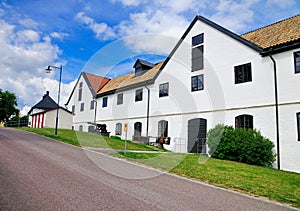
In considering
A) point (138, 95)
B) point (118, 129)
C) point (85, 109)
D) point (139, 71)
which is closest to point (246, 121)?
point (138, 95)

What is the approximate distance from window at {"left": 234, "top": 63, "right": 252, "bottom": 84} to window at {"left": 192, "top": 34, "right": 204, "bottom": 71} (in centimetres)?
313

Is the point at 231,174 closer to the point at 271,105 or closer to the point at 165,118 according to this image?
the point at 271,105

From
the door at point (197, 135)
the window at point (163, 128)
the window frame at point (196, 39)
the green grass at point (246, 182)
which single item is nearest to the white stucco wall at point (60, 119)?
the window at point (163, 128)

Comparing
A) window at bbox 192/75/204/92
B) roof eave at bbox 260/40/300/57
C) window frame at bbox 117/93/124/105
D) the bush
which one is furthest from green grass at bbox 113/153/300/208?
window frame at bbox 117/93/124/105

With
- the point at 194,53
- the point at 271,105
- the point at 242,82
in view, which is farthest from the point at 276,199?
the point at 194,53

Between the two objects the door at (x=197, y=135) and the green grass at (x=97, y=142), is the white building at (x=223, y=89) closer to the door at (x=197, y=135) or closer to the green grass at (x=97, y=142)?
the door at (x=197, y=135)

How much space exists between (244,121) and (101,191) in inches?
470

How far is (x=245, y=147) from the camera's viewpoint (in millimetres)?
13453

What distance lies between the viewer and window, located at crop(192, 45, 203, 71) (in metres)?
19.1

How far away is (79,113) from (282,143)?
28362 mm

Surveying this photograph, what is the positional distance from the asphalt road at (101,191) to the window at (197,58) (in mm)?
12162

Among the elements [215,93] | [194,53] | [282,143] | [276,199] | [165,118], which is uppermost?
[194,53]

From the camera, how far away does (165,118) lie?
848 inches

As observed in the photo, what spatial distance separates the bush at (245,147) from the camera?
43.7ft
